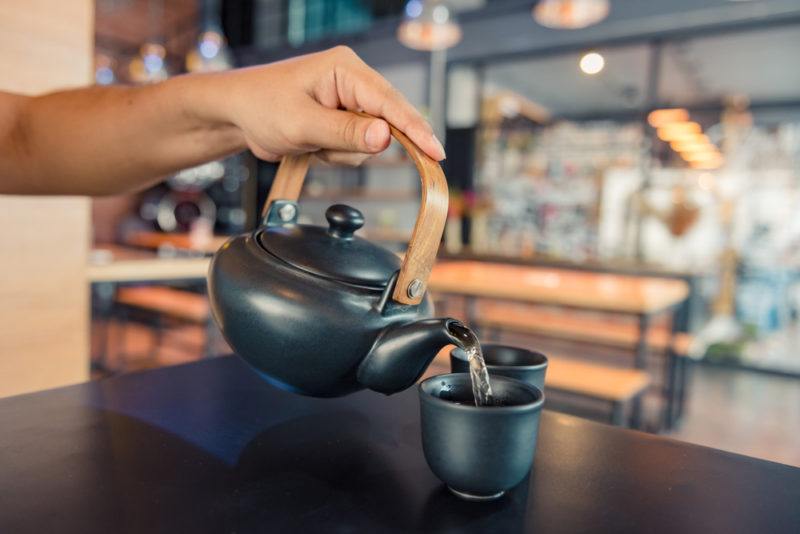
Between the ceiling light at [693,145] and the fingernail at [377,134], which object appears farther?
the ceiling light at [693,145]

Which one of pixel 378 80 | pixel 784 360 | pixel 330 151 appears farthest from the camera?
pixel 784 360

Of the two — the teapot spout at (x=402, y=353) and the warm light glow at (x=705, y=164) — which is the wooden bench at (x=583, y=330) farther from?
the teapot spout at (x=402, y=353)

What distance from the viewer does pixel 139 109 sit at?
0.83 m

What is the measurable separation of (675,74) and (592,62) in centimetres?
93

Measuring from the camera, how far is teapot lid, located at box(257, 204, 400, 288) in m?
0.57

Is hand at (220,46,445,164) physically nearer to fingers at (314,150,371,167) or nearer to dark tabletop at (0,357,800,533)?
fingers at (314,150,371,167)

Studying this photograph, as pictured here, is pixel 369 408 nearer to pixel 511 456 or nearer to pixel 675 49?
pixel 511 456

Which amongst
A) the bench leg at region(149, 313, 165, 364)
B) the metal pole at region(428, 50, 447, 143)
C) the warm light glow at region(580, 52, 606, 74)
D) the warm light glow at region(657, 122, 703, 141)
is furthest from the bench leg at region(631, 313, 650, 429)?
the metal pole at region(428, 50, 447, 143)

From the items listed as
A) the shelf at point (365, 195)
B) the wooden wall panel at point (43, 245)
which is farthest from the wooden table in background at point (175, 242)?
the wooden wall panel at point (43, 245)

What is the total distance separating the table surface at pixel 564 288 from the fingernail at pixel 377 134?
7.13ft

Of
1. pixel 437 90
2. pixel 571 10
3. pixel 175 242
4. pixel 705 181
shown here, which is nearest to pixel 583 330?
pixel 571 10

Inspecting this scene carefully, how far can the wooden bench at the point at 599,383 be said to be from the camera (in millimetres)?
2385

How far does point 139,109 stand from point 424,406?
2.07 feet

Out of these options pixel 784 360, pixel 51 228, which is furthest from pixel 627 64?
pixel 51 228
